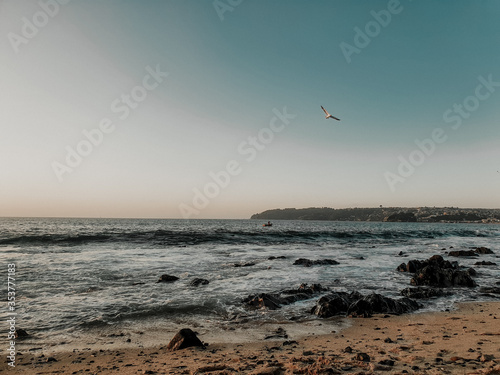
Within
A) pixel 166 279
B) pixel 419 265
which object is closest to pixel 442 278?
pixel 419 265

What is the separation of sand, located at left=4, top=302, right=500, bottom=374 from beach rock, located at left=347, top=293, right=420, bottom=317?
1.20 metres

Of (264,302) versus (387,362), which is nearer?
(387,362)

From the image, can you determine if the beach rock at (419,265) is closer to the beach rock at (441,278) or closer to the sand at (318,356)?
the beach rock at (441,278)

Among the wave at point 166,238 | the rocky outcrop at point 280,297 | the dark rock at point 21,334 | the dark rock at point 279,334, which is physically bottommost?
the wave at point 166,238

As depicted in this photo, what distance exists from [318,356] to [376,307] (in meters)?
4.19

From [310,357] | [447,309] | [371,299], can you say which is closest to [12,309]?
[310,357]

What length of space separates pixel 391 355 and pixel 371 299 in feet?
12.1

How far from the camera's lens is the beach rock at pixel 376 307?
8.13 meters

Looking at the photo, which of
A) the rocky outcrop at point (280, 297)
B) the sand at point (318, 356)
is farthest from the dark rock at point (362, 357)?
the rocky outcrop at point (280, 297)

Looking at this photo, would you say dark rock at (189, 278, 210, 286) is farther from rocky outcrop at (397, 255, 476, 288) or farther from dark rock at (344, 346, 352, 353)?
rocky outcrop at (397, 255, 476, 288)

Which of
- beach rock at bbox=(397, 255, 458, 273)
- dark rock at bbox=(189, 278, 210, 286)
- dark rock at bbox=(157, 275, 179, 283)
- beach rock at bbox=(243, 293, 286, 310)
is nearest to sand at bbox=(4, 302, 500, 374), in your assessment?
beach rock at bbox=(243, 293, 286, 310)

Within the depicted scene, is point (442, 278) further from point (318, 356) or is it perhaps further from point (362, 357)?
point (318, 356)

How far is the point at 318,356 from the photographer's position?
5059 mm

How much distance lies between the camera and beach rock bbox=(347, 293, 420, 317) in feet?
26.7
